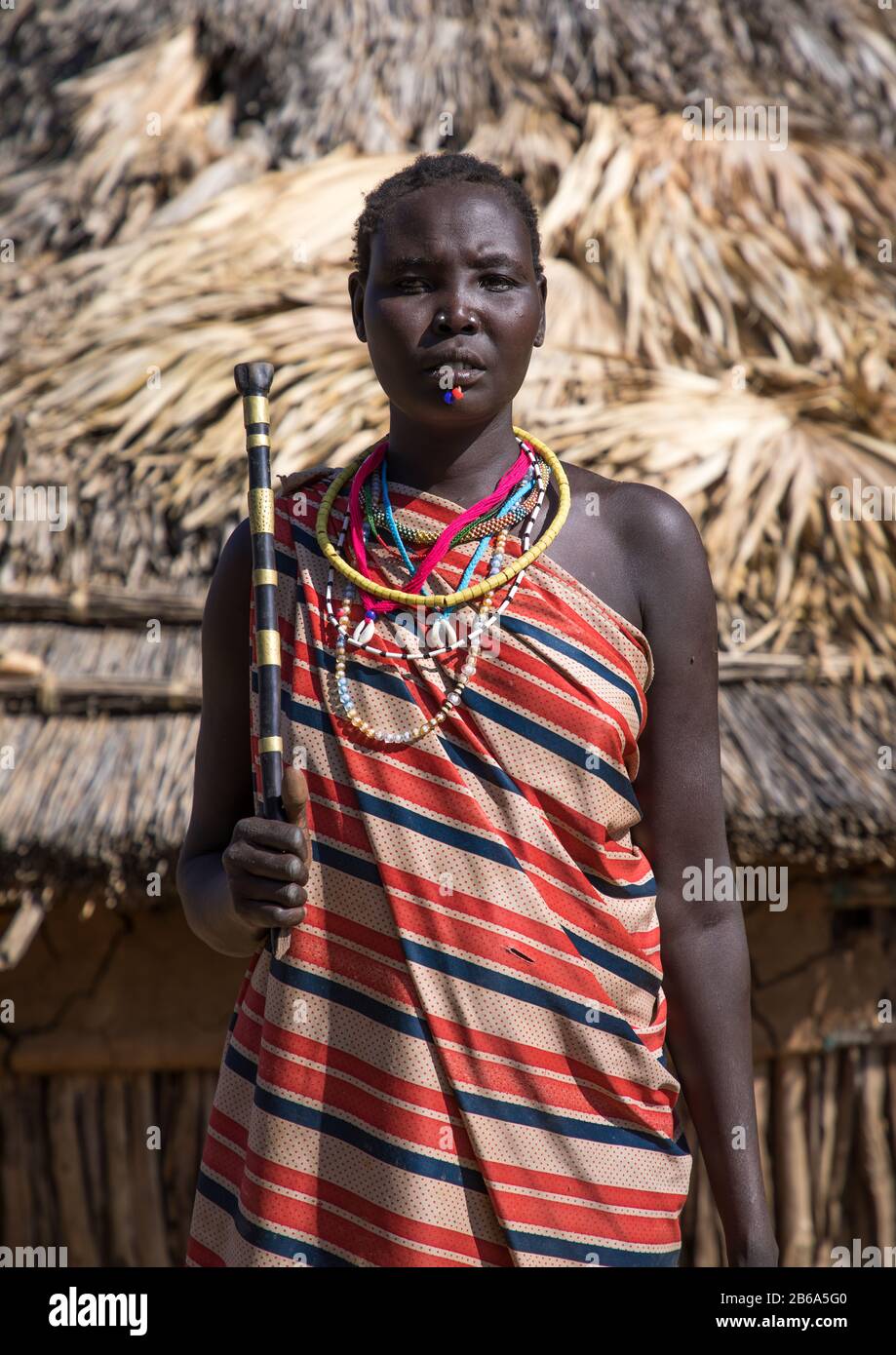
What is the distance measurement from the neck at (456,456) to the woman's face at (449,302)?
7 cm

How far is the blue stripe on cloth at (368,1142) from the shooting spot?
1507mm

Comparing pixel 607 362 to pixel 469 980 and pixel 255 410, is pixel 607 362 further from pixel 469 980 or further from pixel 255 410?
pixel 469 980

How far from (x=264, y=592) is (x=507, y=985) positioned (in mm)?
479

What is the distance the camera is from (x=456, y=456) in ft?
5.48

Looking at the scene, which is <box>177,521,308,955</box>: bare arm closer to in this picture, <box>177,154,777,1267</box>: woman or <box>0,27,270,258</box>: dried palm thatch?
<box>177,154,777,1267</box>: woman

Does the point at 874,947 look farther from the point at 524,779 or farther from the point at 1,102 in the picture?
the point at 1,102

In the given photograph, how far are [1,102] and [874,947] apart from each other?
3885 millimetres

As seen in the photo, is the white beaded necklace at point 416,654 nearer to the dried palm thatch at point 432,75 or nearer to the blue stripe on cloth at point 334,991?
the blue stripe on cloth at point 334,991

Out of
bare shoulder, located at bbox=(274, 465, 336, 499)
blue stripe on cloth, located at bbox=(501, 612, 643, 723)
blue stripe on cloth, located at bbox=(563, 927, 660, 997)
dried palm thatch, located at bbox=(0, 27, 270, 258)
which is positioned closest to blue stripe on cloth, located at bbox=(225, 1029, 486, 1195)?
blue stripe on cloth, located at bbox=(563, 927, 660, 997)

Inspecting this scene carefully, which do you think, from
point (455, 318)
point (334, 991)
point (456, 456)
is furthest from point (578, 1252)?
point (455, 318)

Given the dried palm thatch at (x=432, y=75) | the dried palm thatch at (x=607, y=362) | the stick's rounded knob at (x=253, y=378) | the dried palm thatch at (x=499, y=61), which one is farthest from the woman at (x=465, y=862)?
the dried palm thatch at (x=499, y=61)

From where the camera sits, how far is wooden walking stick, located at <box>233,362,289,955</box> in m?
1.52

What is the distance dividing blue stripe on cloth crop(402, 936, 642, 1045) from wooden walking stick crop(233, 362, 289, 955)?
144mm
